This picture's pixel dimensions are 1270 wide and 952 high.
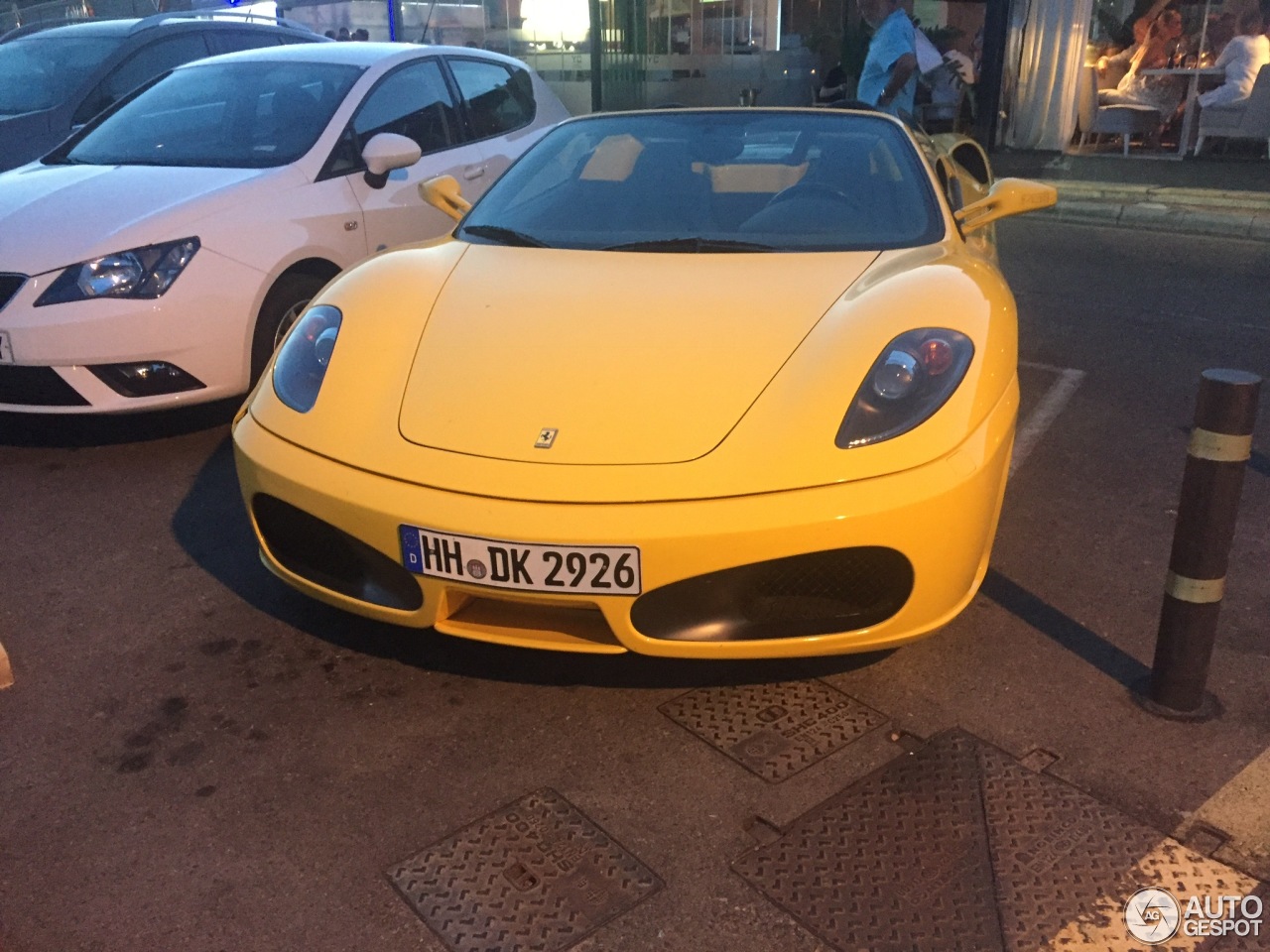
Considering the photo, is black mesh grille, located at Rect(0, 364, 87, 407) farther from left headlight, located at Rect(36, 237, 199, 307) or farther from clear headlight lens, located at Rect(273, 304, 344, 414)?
clear headlight lens, located at Rect(273, 304, 344, 414)

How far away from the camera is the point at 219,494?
160 inches

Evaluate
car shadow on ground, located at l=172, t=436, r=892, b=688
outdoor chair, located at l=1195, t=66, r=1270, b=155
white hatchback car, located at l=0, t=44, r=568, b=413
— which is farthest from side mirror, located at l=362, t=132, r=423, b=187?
outdoor chair, located at l=1195, t=66, r=1270, b=155

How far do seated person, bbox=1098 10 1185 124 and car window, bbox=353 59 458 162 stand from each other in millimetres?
9051

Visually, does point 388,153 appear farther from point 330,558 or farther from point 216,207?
point 330,558

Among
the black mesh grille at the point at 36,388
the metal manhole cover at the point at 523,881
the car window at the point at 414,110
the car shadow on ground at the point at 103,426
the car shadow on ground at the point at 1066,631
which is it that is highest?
the car window at the point at 414,110

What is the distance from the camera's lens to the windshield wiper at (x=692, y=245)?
11.1ft

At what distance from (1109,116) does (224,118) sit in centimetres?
1012

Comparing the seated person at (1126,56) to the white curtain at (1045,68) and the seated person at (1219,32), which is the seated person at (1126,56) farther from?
the seated person at (1219,32)

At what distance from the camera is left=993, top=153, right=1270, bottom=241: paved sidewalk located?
9.48 metres

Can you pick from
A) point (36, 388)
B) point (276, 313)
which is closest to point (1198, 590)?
point (276, 313)

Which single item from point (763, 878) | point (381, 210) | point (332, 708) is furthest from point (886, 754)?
point (381, 210)

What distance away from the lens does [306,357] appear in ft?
9.96

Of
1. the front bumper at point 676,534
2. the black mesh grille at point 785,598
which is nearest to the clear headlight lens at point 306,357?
the front bumper at point 676,534

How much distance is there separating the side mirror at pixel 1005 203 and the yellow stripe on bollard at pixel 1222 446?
1.40m
